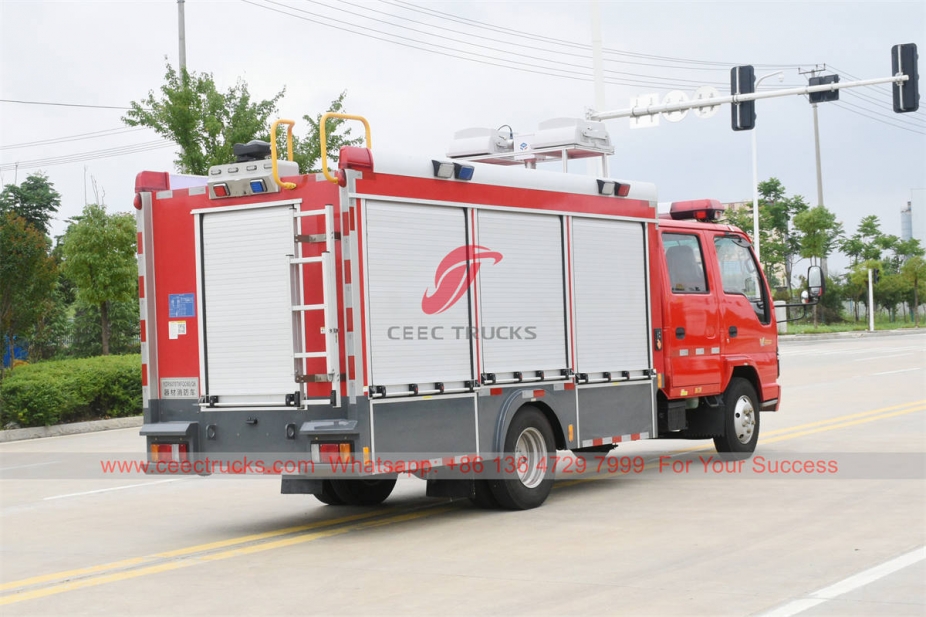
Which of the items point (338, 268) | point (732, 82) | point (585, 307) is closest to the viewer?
point (338, 268)

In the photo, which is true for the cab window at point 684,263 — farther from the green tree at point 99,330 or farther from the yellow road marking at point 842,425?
the green tree at point 99,330

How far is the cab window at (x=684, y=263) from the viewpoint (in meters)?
12.6

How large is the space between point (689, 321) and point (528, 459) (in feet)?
9.81

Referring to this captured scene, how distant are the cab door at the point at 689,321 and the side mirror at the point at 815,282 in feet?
4.21

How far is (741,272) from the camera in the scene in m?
13.6

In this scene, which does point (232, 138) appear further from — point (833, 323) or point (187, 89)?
point (833, 323)

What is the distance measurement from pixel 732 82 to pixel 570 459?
45.3 feet

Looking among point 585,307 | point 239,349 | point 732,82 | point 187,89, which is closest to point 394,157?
point 239,349

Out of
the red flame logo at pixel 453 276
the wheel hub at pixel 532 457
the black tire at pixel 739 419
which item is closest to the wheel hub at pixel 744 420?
the black tire at pixel 739 419

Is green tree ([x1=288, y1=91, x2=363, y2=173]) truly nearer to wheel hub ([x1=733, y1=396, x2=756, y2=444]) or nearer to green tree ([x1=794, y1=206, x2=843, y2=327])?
wheel hub ([x1=733, y1=396, x2=756, y2=444])

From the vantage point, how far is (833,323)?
65.2 meters

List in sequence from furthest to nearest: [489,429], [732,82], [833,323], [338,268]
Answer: [833,323] < [732,82] < [489,429] < [338,268]

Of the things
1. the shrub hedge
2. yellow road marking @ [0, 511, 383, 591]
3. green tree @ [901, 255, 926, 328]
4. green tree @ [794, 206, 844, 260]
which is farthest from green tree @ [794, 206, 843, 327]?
yellow road marking @ [0, 511, 383, 591]

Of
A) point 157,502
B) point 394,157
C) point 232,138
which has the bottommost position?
point 157,502
